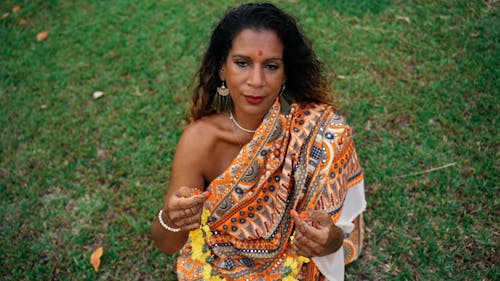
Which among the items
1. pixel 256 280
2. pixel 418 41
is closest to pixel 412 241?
pixel 256 280

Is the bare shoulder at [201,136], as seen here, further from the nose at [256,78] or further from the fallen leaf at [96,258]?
the fallen leaf at [96,258]

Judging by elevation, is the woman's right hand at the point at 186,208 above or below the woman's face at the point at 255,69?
below

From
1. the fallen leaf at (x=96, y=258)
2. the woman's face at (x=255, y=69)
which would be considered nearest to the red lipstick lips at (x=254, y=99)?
the woman's face at (x=255, y=69)

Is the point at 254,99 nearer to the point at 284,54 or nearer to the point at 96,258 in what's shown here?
the point at 284,54

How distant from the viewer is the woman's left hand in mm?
1881

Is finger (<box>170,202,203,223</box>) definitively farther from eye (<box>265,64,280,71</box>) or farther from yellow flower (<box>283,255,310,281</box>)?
eye (<box>265,64,280,71</box>)

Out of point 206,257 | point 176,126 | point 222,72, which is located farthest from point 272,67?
point 176,126

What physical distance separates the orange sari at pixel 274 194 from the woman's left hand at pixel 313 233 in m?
0.29

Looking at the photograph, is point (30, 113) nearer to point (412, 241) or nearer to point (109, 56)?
point (109, 56)

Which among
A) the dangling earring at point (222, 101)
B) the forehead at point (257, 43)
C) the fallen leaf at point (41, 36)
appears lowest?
the fallen leaf at point (41, 36)

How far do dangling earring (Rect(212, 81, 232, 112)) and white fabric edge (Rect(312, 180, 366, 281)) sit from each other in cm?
94

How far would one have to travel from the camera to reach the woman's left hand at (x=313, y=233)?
1.88 meters

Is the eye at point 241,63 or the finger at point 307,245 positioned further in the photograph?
the eye at point 241,63

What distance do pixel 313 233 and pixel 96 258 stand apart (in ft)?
5.84
